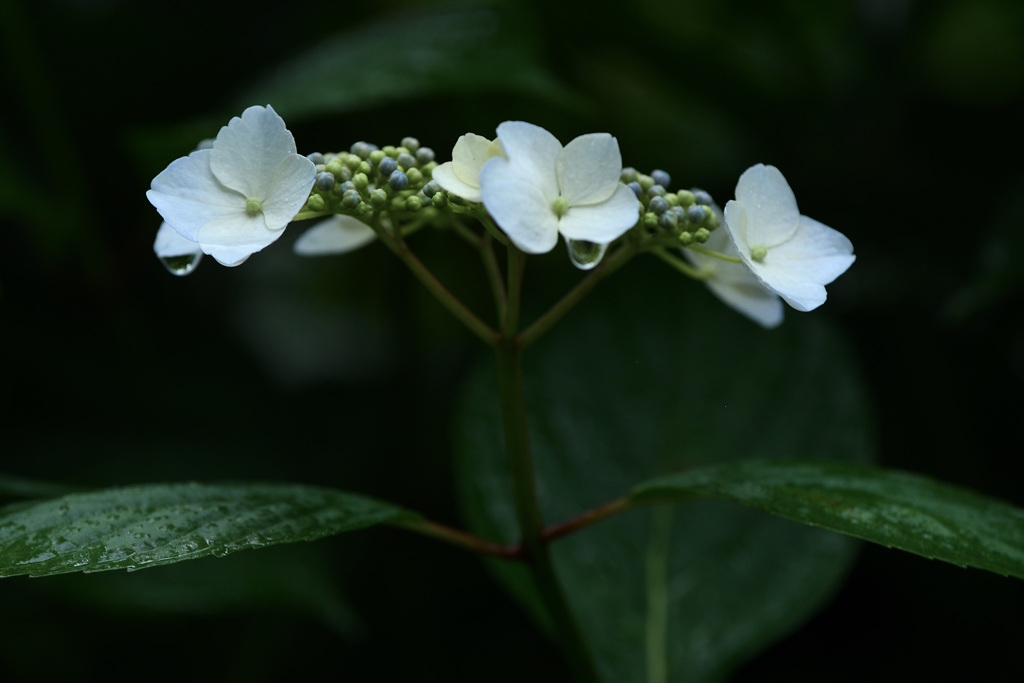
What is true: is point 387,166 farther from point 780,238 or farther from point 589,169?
point 780,238

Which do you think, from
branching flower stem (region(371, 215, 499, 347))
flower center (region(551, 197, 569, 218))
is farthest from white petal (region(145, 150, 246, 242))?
flower center (region(551, 197, 569, 218))

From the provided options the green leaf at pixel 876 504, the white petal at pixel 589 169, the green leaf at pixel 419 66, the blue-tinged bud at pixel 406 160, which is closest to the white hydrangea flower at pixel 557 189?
the white petal at pixel 589 169

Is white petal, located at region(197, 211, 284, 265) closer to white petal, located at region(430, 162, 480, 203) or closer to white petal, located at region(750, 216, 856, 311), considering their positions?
white petal, located at region(430, 162, 480, 203)

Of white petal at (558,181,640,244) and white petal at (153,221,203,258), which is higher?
white petal at (558,181,640,244)

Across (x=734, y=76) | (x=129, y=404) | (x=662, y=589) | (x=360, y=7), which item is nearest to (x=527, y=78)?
(x=734, y=76)

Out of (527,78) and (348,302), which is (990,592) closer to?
(527,78)
